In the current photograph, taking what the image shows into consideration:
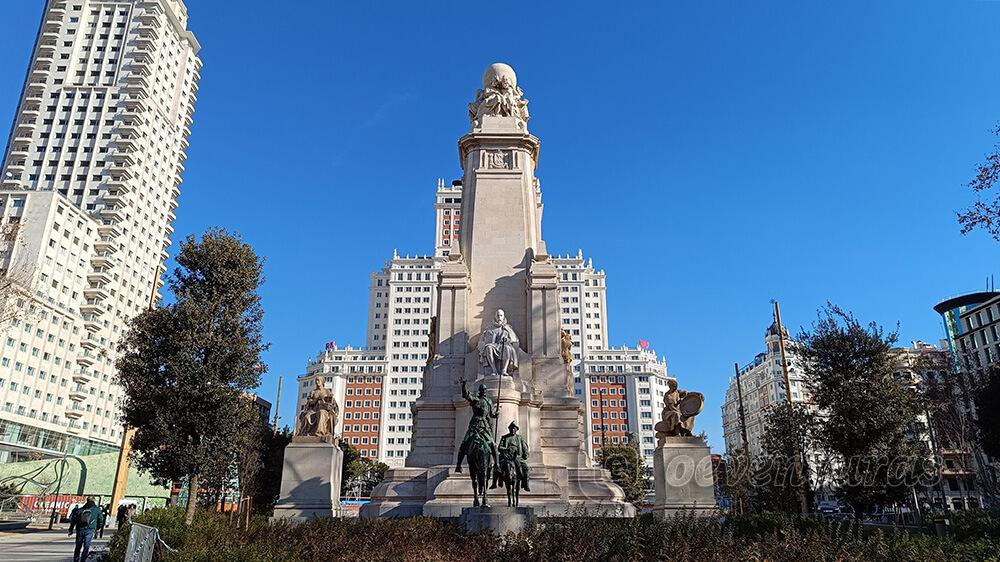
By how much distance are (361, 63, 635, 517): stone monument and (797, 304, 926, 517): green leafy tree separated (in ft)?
24.9

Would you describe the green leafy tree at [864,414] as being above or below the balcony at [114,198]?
below

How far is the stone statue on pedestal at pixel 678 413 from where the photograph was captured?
21.5 m

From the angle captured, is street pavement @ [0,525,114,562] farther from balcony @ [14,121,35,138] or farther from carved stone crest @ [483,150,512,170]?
balcony @ [14,121,35,138]

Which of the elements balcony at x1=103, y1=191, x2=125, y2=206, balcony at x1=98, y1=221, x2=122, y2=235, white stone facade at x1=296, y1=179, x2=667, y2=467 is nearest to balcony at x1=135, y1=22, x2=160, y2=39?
balcony at x1=103, y1=191, x2=125, y2=206

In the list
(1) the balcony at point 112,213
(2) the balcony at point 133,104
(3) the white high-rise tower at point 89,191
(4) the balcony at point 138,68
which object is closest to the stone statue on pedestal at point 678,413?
(3) the white high-rise tower at point 89,191

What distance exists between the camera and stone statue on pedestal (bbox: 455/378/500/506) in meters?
15.5

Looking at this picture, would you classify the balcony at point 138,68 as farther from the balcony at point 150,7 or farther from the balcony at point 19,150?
the balcony at point 19,150

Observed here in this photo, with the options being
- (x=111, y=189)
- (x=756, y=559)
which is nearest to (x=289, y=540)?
(x=756, y=559)

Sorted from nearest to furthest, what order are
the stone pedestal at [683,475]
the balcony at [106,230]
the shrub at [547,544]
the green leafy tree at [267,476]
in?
1. the shrub at [547,544]
2. the stone pedestal at [683,475]
3. the green leafy tree at [267,476]
4. the balcony at [106,230]

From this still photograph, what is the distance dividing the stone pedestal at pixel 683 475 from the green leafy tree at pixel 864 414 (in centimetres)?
482

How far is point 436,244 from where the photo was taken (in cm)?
11825

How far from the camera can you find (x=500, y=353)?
2323cm

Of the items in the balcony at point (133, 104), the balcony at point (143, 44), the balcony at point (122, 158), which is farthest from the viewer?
the balcony at point (143, 44)

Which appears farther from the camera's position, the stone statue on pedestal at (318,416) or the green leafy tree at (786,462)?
the green leafy tree at (786,462)
